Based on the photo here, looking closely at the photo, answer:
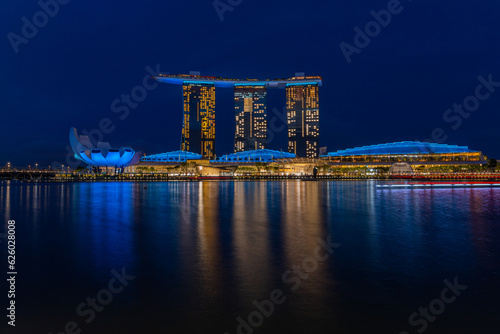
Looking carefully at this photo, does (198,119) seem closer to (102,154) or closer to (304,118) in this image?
(304,118)

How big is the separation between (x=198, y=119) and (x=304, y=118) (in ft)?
156

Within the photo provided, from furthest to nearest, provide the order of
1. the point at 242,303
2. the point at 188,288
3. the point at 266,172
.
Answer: the point at 266,172 < the point at 188,288 < the point at 242,303

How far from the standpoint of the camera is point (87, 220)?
51.0 feet

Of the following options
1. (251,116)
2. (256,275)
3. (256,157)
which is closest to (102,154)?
(256,157)

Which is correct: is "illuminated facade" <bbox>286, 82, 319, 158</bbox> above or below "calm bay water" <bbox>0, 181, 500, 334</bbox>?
above

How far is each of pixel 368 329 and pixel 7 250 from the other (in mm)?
9316

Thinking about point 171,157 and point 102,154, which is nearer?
point 102,154

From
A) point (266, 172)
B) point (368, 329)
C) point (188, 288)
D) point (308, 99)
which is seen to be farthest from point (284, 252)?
point (308, 99)

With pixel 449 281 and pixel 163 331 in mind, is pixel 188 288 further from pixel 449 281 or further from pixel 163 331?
pixel 449 281

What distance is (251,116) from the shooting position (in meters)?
170

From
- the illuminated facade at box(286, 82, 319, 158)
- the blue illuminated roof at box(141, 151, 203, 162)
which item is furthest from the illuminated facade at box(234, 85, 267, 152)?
the blue illuminated roof at box(141, 151, 203, 162)

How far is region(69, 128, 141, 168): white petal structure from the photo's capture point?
264 ft

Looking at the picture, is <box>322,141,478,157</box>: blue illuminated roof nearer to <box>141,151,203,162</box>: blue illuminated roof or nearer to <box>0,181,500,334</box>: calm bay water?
<box>141,151,203,162</box>: blue illuminated roof

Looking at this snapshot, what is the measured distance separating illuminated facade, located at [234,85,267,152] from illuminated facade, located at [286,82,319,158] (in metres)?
12.6
